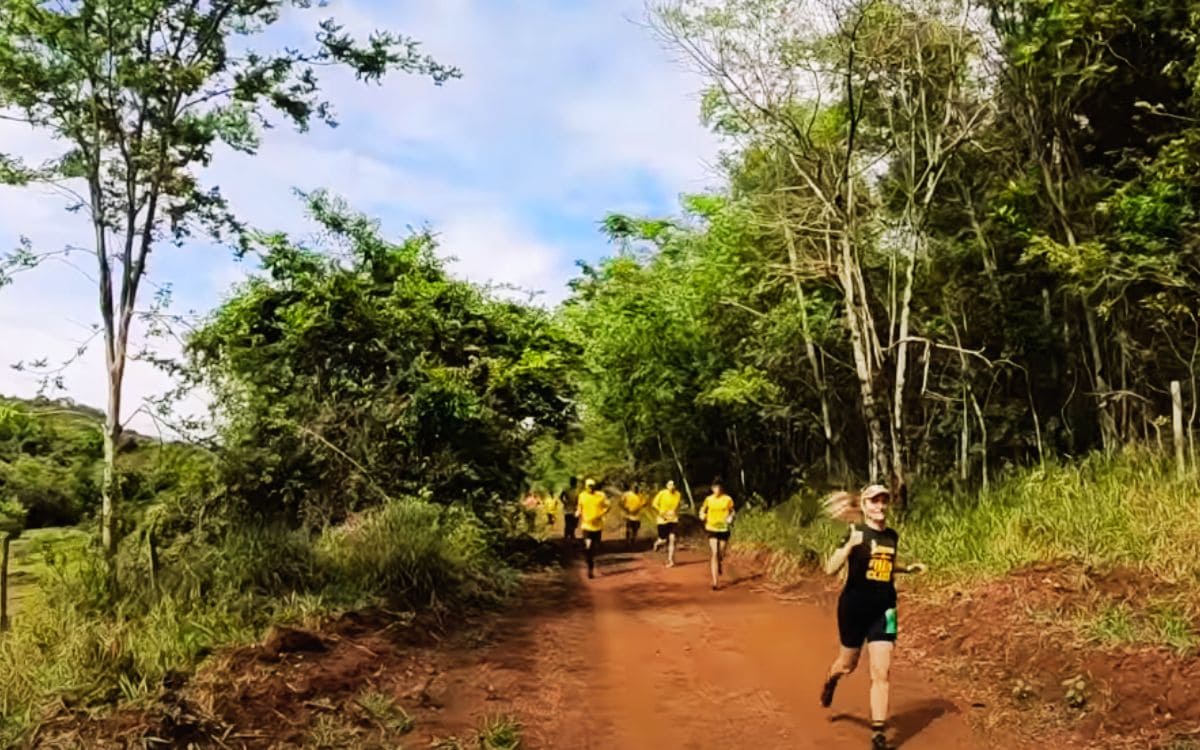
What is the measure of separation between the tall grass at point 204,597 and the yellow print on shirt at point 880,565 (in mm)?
5320

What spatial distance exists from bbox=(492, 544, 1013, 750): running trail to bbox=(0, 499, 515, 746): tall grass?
1.54m

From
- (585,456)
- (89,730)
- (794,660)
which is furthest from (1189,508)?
(585,456)

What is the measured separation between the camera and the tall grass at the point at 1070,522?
34.3 ft

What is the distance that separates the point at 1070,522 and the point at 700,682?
15.5 ft

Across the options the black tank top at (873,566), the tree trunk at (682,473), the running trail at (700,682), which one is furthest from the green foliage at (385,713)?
the tree trunk at (682,473)

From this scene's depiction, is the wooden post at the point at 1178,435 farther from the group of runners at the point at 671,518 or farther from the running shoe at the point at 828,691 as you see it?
the group of runners at the point at 671,518

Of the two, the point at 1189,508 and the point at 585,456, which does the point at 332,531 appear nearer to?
the point at 1189,508

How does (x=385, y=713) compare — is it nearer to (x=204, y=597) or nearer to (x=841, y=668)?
(x=204, y=597)

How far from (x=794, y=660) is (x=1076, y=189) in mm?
9491

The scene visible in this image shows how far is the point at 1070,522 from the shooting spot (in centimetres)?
1189

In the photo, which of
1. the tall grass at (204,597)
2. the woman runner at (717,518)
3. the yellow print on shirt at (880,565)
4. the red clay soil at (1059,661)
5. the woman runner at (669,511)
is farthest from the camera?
the woman runner at (669,511)

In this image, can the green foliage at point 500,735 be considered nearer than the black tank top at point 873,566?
Yes

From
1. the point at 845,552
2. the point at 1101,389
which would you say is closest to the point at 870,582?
the point at 845,552

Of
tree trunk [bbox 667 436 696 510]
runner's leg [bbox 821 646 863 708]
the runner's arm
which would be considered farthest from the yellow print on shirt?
tree trunk [bbox 667 436 696 510]
